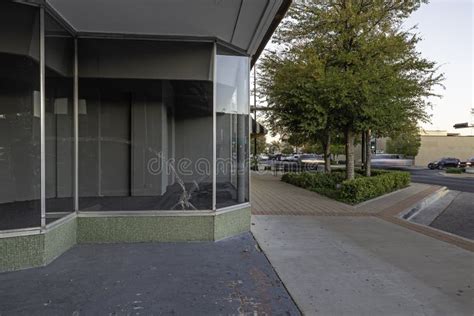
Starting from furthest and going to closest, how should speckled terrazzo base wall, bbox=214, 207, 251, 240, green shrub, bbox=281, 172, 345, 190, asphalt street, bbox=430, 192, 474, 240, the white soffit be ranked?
green shrub, bbox=281, 172, 345, 190 < asphalt street, bbox=430, 192, 474, 240 < speckled terrazzo base wall, bbox=214, 207, 251, 240 < the white soffit

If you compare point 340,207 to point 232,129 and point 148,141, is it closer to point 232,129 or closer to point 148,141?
point 232,129

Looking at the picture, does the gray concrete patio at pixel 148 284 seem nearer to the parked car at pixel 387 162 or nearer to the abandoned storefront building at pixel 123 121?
the abandoned storefront building at pixel 123 121

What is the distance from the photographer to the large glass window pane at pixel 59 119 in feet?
19.3

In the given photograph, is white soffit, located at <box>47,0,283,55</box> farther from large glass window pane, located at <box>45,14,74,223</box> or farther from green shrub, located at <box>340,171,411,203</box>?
green shrub, located at <box>340,171,411,203</box>

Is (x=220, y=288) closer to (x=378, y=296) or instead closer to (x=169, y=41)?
(x=378, y=296)

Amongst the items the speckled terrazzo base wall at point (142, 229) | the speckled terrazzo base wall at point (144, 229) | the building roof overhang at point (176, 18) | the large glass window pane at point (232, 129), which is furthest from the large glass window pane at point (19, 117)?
the large glass window pane at point (232, 129)

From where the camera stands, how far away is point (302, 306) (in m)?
4.27

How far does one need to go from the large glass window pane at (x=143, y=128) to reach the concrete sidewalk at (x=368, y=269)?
1.80 meters

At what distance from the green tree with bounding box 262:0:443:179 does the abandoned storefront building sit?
22.9ft

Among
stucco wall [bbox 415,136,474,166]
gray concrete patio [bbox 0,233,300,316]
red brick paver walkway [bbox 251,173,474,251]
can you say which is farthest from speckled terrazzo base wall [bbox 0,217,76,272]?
stucco wall [bbox 415,136,474,166]

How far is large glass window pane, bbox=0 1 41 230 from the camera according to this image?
5516mm

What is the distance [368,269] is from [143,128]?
14.5 feet

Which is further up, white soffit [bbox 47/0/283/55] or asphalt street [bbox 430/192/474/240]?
white soffit [bbox 47/0/283/55]

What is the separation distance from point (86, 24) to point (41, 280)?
12.0 feet
